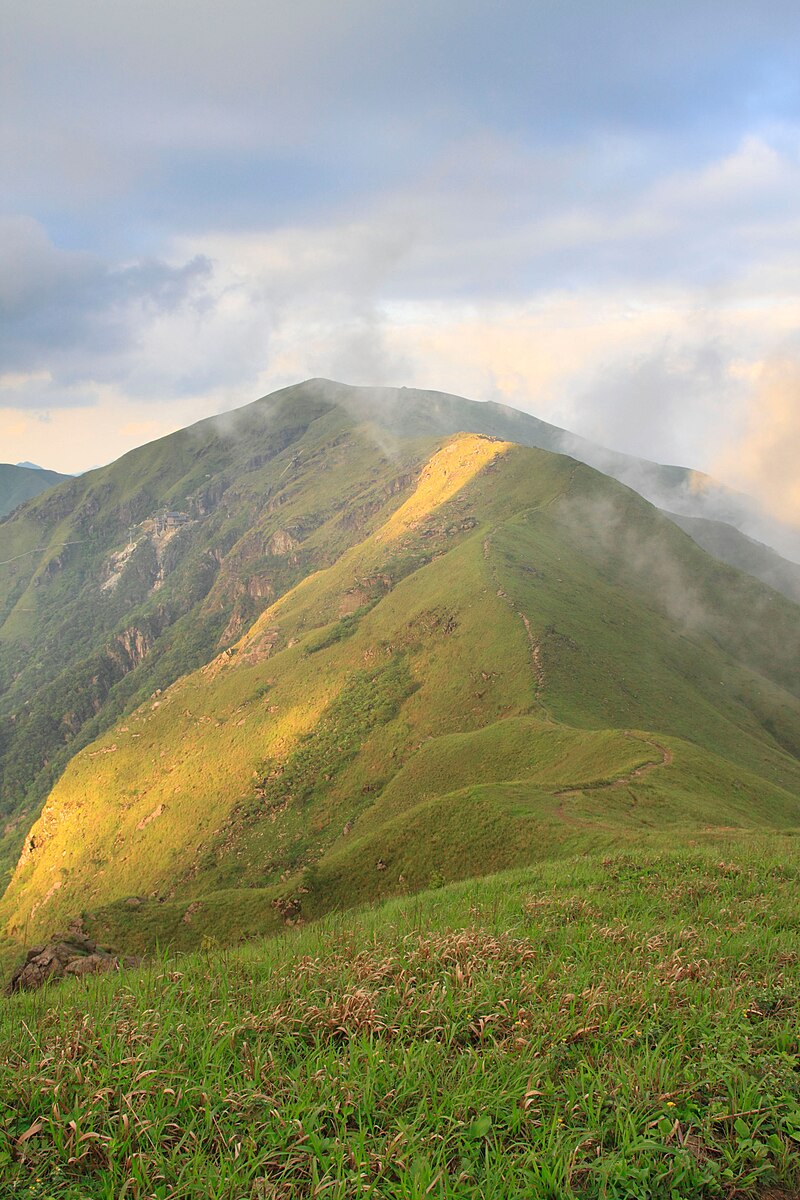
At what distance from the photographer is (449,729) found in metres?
73.4

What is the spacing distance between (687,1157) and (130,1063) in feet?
15.2

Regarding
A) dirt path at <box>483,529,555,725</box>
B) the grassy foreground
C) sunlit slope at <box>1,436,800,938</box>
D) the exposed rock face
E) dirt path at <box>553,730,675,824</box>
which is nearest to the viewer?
the grassy foreground

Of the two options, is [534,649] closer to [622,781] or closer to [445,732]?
[445,732]

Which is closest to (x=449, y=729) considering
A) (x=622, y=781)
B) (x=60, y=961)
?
(x=622, y=781)

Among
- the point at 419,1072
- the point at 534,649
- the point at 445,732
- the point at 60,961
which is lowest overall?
the point at 445,732

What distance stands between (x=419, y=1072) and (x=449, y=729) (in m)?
68.9

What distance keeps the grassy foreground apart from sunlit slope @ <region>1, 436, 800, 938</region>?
65.8 feet

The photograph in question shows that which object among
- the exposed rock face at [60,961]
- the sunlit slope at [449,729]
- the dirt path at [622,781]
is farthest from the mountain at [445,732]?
the exposed rock face at [60,961]

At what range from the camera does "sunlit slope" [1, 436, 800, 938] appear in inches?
1342

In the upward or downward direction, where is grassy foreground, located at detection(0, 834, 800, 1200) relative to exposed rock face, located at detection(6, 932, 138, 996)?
upward

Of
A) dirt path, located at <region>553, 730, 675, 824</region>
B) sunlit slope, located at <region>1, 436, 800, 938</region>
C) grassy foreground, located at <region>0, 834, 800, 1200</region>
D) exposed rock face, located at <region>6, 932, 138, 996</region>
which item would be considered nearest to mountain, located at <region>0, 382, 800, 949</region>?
dirt path, located at <region>553, 730, 675, 824</region>

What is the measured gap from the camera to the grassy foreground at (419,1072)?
4.48m

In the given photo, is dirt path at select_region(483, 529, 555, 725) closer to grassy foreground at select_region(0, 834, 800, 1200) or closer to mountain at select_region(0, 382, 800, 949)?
mountain at select_region(0, 382, 800, 949)

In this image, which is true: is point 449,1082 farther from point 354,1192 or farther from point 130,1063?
point 130,1063
